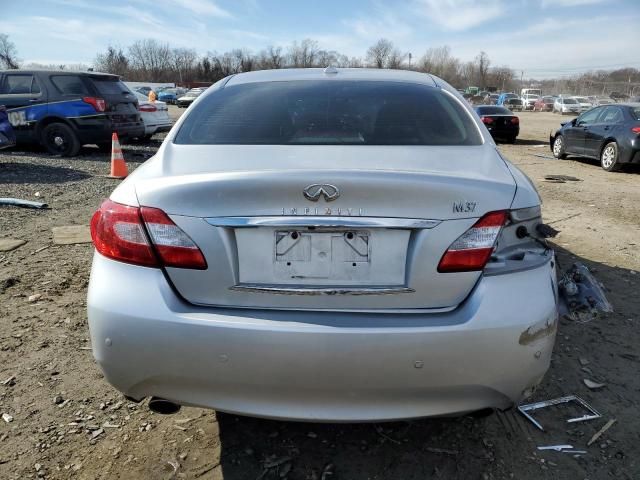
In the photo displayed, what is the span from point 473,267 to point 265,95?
4.92 ft

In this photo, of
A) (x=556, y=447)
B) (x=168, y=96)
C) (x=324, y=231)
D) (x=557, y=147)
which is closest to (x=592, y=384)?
(x=556, y=447)

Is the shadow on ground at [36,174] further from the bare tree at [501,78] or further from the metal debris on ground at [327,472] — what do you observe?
the bare tree at [501,78]

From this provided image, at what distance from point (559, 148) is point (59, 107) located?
12330 mm

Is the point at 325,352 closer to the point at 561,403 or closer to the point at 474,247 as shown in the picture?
the point at 474,247

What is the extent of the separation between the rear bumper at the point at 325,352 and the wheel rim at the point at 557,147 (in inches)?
511

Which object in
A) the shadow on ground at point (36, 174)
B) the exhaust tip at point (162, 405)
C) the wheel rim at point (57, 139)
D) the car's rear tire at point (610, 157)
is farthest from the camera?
the car's rear tire at point (610, 157)

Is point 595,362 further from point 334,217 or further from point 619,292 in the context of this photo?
point 334,217

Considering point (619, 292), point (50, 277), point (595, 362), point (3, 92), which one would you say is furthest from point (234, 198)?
point (3, 92)

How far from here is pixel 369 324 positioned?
62.9 inches

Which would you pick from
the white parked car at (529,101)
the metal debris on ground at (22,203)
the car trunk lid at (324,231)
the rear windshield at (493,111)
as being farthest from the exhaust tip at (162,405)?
the white parked car at (529,101)

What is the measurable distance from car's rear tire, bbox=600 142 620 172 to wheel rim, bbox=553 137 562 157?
6.54ft

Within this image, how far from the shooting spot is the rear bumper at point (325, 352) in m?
1.58

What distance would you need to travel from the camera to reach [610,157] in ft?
35.4

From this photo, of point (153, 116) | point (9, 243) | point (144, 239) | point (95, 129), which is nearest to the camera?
point (144, 239)
